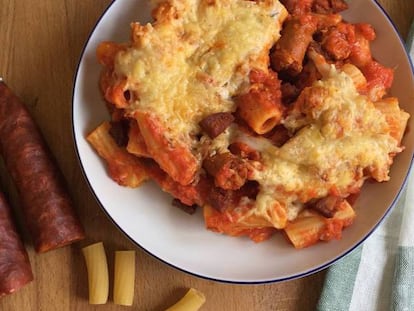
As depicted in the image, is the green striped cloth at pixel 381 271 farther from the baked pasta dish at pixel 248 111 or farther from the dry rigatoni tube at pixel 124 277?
the dry rigatoni tube at pixel 124 277

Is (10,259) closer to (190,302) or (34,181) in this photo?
(34,181)

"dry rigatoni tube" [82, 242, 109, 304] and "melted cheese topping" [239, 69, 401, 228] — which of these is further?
"dry rigatoni tube" [82, 242, 109, 304]

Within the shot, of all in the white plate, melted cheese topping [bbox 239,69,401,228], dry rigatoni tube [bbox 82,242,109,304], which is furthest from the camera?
dry rigatoni tube [bbox 82,242,109,304]

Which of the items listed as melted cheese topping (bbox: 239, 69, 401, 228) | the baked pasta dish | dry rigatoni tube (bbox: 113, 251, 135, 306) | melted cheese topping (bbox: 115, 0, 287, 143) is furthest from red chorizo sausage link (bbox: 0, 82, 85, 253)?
melted cheese topping (bbox: 239, 69, 401, 228)

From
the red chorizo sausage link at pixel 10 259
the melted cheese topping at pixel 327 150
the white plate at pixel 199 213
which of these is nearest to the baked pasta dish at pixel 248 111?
the melted cheese topping at pixel 327 150

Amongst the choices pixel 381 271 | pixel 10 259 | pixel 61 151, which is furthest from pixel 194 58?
pixel 381 271

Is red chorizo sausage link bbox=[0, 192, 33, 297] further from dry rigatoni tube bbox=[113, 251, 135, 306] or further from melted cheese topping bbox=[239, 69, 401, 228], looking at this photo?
melted cheese topping bbox=[239, 69, 401, 228]
